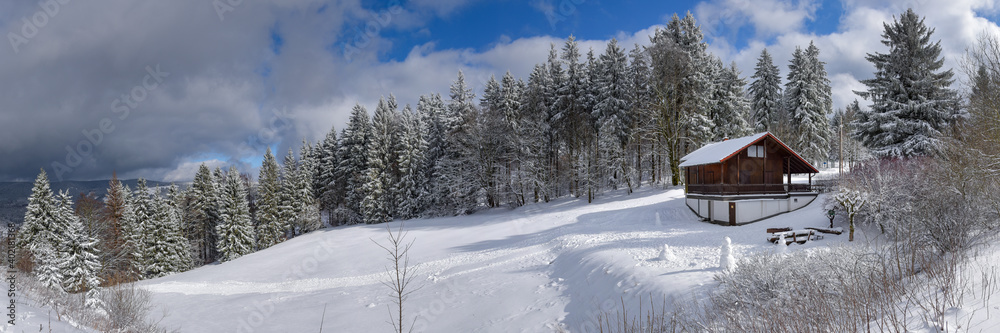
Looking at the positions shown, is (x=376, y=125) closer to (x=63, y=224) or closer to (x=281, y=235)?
(x=281, y=235)

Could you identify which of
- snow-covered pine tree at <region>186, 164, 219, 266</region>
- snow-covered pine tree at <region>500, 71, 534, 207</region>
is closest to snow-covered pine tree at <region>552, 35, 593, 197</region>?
snow-covered pine tree at <region>500, 71, 534, 207</region>

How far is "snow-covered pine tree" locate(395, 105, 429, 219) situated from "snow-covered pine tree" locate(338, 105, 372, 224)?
4.31 metres

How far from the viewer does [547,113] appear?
125 feet

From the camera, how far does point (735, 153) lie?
74.1ft

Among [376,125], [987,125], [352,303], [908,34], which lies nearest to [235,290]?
[352,303]

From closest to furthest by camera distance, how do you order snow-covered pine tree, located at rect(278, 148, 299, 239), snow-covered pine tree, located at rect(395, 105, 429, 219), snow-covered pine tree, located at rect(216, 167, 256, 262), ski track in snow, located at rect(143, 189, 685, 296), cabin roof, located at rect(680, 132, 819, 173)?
ski track in snow, located at rect(143, 189, 685, 296)
cabin roof, located at rect(680, 132, 819, 173)
snow-covered pine tree, located at rect(216, 167, 256, 262)
snow-covered pine tree, located at rect(395, 105, 429, 219)
snow-covered pine tree, located at rect(278, 148, 299, 239)

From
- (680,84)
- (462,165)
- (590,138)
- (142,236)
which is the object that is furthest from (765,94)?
(142,236)

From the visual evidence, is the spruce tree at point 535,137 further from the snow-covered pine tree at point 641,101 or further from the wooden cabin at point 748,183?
the wooden cabin at point 748,183

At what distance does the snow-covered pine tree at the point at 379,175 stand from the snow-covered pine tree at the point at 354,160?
1.69m

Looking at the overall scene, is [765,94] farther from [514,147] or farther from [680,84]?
[514,147]

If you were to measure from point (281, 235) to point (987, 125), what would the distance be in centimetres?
4829

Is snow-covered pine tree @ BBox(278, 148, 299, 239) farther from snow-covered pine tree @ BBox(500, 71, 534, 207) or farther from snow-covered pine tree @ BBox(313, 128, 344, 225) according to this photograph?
snow-covered pine tree @ BBox(500, 71, 534, 207)

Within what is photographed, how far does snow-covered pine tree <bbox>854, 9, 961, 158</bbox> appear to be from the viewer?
23891 mm

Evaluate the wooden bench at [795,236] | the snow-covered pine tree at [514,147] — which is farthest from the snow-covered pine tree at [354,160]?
the wooden bench at [795,236]
